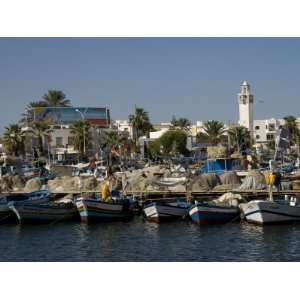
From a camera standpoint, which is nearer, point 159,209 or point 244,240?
point 244,240

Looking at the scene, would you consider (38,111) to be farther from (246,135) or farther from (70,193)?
(70,193)

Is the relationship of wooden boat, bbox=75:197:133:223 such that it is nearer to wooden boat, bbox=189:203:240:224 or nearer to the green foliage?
wooden boat, bbox=189:203:240:224

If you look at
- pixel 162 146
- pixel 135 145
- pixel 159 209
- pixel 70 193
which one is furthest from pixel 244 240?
pixel 162 146

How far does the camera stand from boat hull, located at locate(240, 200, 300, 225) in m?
32.9

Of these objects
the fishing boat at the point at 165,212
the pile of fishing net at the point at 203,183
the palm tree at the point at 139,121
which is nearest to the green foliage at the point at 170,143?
the palm tree at the point at 139,121

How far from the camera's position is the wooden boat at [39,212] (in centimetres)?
3750

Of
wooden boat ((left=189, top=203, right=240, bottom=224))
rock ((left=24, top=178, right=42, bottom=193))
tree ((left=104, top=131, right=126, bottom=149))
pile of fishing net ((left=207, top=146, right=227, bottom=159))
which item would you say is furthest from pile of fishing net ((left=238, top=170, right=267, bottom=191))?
tree ((left=104, top=131, right=126, bottom=149))

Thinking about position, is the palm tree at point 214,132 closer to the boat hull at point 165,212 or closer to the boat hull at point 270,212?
the boat hull at point 165,212

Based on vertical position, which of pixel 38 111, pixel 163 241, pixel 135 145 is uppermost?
pixel 38 111

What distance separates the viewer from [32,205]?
37531 mm

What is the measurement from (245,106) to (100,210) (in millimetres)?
87476

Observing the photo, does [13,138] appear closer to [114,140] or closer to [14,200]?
[114,140]

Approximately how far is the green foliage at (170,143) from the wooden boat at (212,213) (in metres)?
60.3

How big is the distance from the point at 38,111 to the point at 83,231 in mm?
71811
